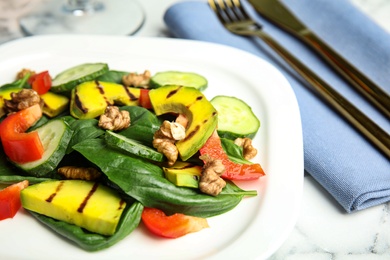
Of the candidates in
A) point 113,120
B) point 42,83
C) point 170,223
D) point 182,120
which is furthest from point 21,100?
point 170,223

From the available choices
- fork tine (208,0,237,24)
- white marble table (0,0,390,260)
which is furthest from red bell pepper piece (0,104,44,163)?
fork tine (208,0,237,24)

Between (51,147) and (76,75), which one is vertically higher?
A: (76,75)

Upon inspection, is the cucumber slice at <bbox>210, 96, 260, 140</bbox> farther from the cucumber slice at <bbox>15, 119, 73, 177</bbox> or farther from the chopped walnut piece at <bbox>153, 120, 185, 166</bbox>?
the cucumber slice at <bbox>15, 119, 73, 177</bbox>

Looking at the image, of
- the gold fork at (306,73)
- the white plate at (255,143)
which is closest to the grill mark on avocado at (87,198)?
the white plate at (255,143)

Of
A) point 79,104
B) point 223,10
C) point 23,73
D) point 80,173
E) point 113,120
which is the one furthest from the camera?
point 223,10

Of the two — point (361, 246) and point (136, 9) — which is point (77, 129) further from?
point (136, 9)

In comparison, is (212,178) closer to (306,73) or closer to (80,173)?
(80,173)
